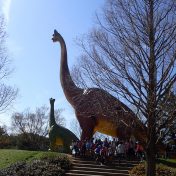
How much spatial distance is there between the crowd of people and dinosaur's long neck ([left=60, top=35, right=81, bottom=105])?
11.4ft

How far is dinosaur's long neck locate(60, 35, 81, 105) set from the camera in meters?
25.5

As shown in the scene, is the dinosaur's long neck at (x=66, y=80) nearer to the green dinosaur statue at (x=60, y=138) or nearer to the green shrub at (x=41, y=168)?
the green dinosaur statue at (x=60, y=138)

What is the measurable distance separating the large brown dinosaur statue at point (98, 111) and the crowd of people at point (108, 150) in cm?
90

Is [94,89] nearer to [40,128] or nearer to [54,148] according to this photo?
[54,148]

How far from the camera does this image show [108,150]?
72.9 feet

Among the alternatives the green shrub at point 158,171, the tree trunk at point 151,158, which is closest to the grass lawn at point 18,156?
the green shrub at point 158,171

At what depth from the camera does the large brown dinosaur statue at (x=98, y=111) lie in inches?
603

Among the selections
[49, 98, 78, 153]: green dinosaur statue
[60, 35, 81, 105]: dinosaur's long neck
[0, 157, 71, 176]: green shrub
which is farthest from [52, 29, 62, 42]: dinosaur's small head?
[0, 157, 71, 176]: green shrub

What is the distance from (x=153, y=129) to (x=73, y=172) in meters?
6.94

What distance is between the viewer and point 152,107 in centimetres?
1412

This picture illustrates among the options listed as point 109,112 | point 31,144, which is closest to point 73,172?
point 109,112

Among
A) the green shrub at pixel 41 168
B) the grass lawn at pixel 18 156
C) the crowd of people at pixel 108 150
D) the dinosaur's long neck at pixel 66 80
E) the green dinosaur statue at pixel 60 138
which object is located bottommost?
the green shrub at pixel 41 168

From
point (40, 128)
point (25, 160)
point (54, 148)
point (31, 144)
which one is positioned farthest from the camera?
point (40, 128)

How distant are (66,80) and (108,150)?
6286 mm
